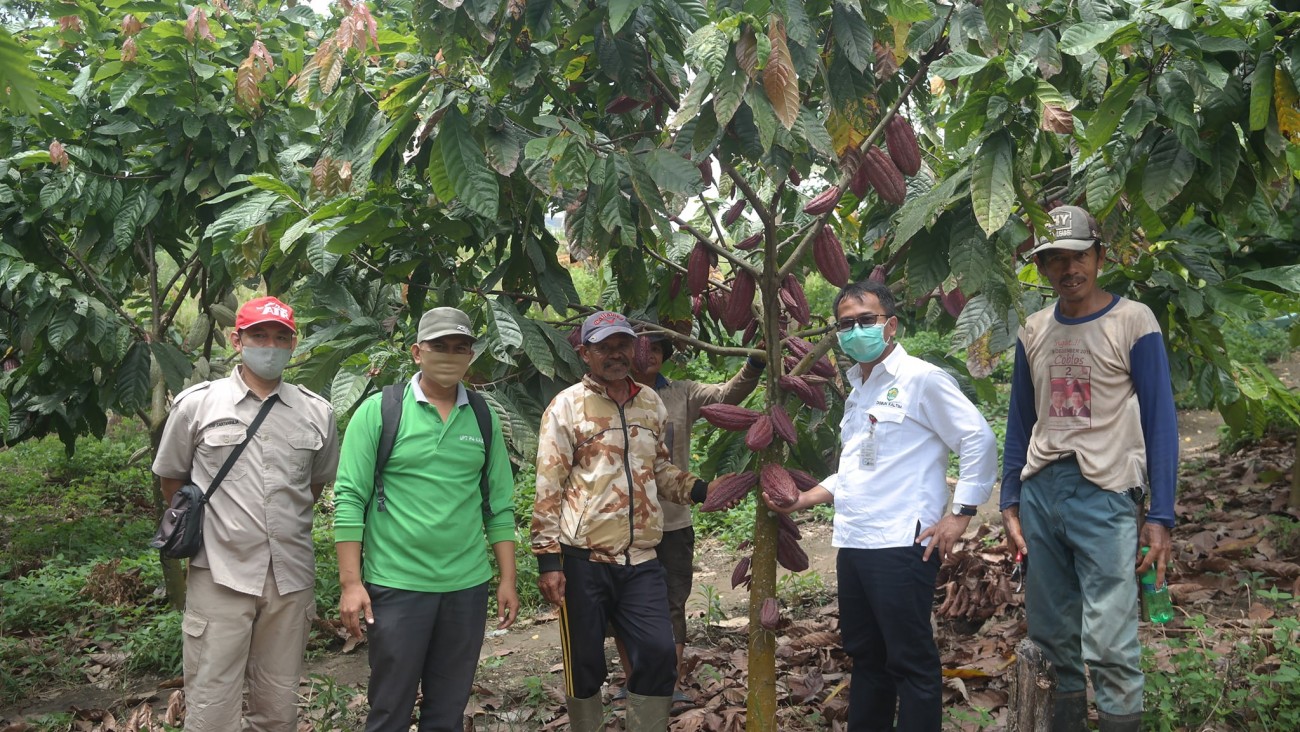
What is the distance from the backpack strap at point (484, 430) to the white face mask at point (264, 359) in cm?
52

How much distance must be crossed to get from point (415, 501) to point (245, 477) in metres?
0.48

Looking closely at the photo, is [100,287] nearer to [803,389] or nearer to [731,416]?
[731,416]

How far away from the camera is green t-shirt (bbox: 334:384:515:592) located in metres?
2.79

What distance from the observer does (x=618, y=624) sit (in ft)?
10.3

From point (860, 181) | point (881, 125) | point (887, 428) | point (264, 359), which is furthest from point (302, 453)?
point (881, 125)

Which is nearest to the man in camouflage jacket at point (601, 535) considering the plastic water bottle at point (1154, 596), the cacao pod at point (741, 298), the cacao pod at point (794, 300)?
the cacao pod at point (741, 298)

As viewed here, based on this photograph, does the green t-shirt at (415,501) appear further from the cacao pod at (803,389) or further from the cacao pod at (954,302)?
the cacao pod at (954,302)

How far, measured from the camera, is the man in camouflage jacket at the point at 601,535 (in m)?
3.03

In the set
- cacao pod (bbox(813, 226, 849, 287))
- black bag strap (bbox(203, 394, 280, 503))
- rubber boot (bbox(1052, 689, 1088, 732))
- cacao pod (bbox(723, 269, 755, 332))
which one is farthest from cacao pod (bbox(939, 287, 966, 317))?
black bag strap (bbox(203, 394, 280, 503))

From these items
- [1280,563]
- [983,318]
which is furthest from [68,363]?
[1280,563]

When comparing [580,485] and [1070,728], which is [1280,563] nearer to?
[1070,728]

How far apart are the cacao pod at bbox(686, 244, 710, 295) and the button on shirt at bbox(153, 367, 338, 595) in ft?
Answer: 4.01

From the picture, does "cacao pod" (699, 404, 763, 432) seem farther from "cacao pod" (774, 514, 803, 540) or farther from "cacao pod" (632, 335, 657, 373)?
"cacao pod" (632, 335, 657, 373)

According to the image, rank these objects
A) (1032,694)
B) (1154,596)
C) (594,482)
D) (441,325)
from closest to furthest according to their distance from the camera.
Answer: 1. (1032,694)
2. (1154,596)
3. (441,325)
4. (594,482)
